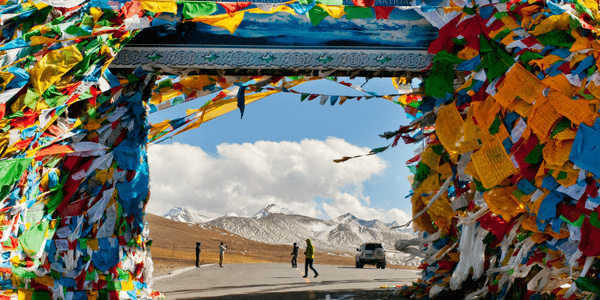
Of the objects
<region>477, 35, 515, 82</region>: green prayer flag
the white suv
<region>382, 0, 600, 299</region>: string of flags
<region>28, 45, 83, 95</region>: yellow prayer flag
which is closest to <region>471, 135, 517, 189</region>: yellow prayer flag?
<region>382, 0, 600, 299</region>: string of flags

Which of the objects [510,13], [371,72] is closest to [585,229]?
[510,13]

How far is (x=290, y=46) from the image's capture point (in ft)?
22.9

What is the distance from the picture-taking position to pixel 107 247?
6.77m

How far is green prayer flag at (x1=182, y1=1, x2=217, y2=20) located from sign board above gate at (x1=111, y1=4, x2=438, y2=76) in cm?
46

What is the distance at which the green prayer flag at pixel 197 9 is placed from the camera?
6469 mm

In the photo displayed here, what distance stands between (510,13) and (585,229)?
251 cm

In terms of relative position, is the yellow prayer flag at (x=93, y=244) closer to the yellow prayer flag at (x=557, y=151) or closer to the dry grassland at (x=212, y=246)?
the yellow prayer flag at (x=557, y=151)

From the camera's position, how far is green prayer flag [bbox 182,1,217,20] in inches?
255

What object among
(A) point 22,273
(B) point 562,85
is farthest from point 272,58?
(A) point 22,273

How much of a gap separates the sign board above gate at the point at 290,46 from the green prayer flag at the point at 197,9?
0.46 m

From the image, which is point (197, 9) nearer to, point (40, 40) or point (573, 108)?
point (40, 40)

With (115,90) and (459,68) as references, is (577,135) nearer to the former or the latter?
(459,68)

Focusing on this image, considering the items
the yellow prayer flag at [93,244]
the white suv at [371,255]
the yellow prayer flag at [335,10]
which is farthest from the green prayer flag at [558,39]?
the white suv at [371,255]

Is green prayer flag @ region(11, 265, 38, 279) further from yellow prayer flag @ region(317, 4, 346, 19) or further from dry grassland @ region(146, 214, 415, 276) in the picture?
dry grassland @ region(146, 214, 415, 276)
